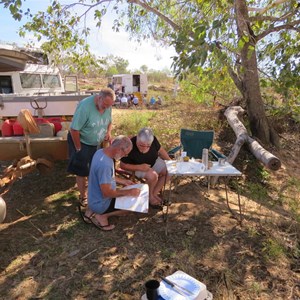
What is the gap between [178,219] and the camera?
368 cm

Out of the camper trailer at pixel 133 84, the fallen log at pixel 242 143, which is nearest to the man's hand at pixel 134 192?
the fallen log at pixel 242 143

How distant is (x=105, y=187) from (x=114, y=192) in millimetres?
110

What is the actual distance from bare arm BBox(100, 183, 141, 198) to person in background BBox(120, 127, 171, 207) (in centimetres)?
52

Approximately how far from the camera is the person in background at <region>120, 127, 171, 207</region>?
3.63 metres

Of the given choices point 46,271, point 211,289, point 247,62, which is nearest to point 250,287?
point 211,289

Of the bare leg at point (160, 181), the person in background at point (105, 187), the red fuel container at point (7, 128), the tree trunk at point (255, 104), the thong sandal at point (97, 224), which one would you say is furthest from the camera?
the tree trunk at point (255, 104)

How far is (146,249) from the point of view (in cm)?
309

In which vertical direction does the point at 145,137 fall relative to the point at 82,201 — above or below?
above

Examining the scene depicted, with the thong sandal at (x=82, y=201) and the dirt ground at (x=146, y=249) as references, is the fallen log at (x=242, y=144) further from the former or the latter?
the thong sandal at (x=82, y=201)

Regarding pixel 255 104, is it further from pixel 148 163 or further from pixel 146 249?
pixel 146 249

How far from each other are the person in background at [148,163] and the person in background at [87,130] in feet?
1.42

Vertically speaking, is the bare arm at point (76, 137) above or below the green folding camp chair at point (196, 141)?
above

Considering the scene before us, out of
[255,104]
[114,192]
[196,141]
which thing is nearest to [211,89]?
[255,104]

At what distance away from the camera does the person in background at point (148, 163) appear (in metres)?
3.63
